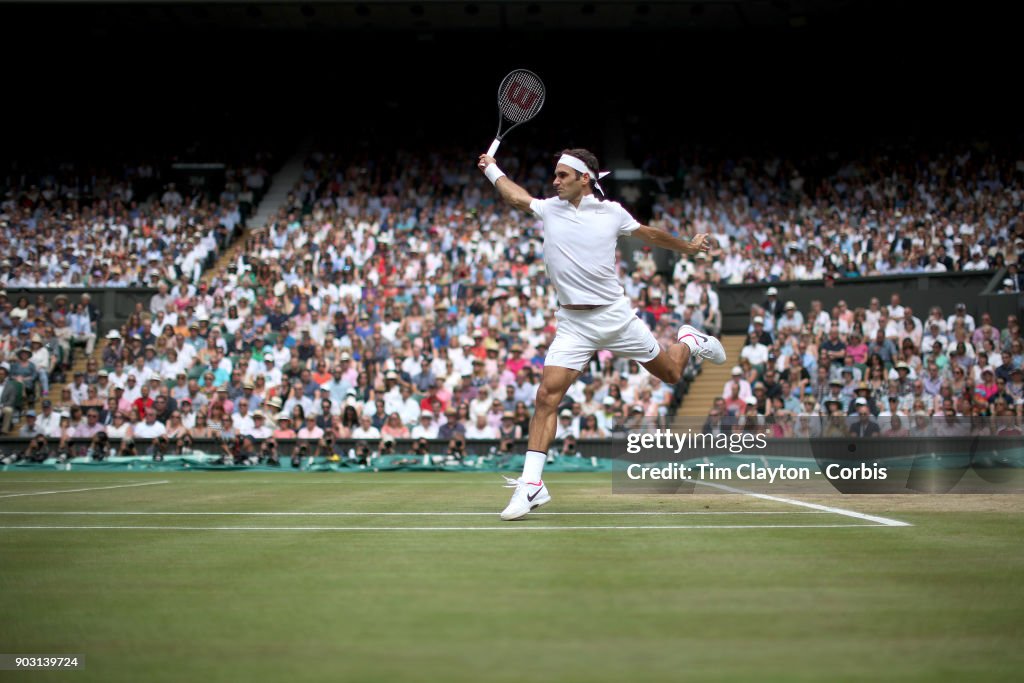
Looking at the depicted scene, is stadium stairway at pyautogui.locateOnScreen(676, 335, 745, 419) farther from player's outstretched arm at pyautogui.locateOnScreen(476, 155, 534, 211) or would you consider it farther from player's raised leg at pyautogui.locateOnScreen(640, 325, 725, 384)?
player's outstretched arm at pyautogui.locateOnScreen(476, 155, 534, 211)

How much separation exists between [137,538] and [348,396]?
45.3ft

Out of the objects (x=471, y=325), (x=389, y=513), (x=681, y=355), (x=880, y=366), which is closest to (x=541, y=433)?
(x=389, y=513)

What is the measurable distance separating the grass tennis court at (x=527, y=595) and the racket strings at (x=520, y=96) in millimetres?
4274

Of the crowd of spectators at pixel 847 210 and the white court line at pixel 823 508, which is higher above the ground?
the crowd of spectators at pixel 847 210

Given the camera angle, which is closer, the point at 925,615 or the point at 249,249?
the point at 925,615

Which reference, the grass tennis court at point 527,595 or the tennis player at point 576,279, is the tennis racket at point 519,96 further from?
the grass tennis court at point 527,595

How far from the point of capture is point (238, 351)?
23500 mm

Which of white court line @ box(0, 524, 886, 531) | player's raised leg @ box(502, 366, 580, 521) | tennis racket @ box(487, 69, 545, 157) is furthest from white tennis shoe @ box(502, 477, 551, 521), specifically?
tennis racket @ box(487, 69, 545, 157)

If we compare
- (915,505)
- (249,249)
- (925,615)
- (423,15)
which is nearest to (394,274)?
(249,249)

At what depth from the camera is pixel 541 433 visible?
8.63 m

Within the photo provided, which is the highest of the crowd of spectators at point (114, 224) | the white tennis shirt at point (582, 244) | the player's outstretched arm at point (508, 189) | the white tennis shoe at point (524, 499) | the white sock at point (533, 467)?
the crowd of spectators at point (114, 224)

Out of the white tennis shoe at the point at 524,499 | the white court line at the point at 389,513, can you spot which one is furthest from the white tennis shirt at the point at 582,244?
the white court line at the point at 389,513

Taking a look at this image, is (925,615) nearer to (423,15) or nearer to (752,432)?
(752,432)

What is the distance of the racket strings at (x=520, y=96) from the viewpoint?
35.7 ft
